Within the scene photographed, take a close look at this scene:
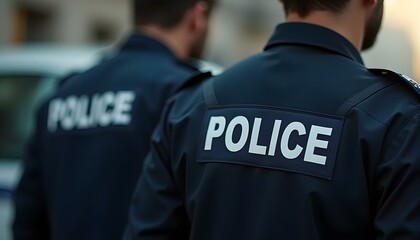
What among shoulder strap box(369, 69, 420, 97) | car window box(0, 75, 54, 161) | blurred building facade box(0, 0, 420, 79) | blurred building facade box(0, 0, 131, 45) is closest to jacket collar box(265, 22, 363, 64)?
shoulder strap box(369, 69, 420, 97)

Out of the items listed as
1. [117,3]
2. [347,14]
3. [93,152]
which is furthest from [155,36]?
[117,3]

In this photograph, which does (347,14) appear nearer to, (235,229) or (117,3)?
(235,229)

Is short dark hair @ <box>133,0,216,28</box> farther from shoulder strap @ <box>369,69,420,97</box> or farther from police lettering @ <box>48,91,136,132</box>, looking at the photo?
shoulder strap @ <box>369,69,420,97</box>

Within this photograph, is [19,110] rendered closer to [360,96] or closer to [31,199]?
[31,199]

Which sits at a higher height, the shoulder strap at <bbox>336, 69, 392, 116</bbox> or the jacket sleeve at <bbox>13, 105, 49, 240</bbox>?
the shoulder strap at <bbox>336, 69, 392, 116</bbox>

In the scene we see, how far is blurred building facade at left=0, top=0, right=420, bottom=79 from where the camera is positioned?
6.49 metres

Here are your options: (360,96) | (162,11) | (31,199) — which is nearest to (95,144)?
(31,199)

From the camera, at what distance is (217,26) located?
69.0 feet

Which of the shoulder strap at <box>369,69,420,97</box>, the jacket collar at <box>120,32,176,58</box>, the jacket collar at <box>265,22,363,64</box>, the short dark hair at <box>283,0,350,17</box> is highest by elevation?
the short dark hair at <box>283,0,350,17</box>

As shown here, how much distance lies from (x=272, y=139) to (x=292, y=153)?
2.5 inches

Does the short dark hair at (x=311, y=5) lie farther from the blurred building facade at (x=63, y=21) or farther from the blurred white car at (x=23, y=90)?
the blurred building facade at (x=63, y=21)

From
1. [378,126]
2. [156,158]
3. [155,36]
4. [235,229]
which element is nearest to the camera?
[378,126]

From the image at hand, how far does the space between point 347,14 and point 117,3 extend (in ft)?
48.8

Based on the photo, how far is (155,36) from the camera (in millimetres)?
2926
